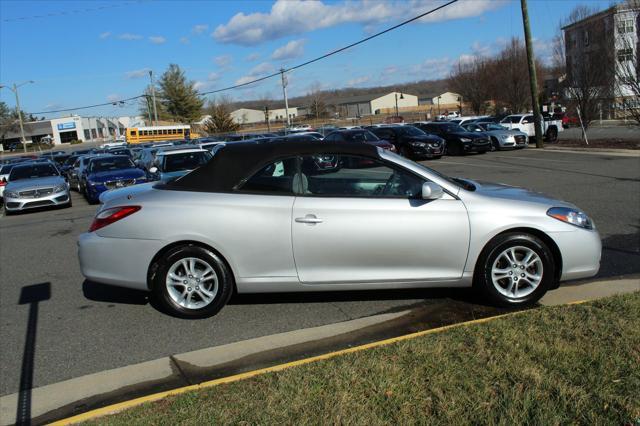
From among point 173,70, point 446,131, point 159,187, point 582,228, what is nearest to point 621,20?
point 446,131

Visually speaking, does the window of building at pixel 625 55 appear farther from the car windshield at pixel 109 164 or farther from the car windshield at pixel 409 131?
the car windshield at pixel 109 164

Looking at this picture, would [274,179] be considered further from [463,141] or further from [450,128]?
[450,128]

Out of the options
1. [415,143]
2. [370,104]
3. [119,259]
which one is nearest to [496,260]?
[119,259]

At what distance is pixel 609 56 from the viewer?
24.1 meters

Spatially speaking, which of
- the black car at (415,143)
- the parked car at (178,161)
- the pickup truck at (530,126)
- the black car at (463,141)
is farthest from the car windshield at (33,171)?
the pickup truck at (530,126)

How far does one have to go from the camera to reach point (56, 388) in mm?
3912

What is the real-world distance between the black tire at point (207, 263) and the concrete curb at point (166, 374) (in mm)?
632

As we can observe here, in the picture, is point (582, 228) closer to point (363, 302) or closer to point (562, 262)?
point (562, 262)

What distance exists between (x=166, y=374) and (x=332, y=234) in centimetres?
179

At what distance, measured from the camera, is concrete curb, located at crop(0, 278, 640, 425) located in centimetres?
364

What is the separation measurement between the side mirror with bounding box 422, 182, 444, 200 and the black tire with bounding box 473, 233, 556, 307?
65 cm

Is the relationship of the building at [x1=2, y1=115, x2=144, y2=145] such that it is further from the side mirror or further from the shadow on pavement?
the side mirror

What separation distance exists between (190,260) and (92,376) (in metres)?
1.31

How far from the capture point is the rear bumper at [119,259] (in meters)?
5.00
